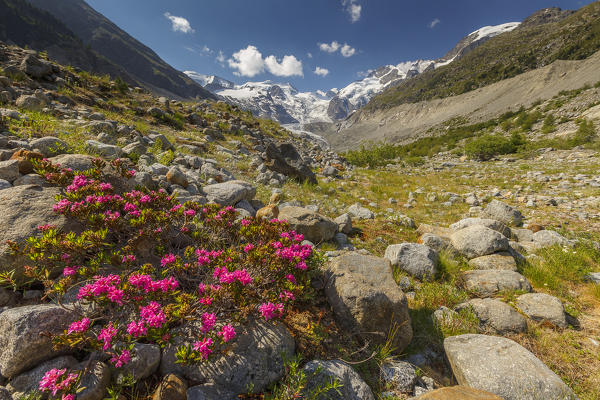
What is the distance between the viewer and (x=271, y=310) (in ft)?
8.64

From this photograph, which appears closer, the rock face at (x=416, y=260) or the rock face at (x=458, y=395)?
the rock face at (x=458, y=395)

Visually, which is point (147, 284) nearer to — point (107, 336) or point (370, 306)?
point (107, 336)

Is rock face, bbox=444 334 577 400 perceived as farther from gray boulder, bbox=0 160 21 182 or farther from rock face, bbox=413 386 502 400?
gray boulder, bbox=0 160 21 182

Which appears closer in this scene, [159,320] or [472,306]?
[159,320]

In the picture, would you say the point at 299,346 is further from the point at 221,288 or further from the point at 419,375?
the point at 419,375

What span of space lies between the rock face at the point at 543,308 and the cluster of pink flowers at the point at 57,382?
248 inches

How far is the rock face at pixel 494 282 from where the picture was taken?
457 cm

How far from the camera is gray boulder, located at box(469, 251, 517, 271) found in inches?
206

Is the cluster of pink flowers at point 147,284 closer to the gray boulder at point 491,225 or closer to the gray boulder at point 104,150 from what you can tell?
the gray boulder at point 104,150

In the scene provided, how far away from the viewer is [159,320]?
2332 mm

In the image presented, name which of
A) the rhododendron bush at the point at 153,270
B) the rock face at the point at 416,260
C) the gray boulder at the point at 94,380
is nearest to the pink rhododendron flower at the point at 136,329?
the rhododendron bush at the point at 153,270

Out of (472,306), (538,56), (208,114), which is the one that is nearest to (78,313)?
(472,306)

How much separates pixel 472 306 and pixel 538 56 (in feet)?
424

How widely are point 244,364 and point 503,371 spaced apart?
3.18 metres
